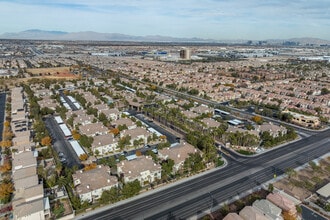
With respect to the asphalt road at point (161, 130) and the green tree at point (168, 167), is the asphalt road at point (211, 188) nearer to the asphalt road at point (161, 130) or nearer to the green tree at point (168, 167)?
the green tree at point (168, 167)

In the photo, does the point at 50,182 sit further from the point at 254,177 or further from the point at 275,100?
the point at 275,100

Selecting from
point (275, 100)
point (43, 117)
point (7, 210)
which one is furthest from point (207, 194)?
point (275, 100)

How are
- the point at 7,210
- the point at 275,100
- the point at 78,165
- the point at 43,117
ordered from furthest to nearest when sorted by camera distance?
the point at 275,100 → the point at 43,117 → the point at 78,165 → the point at 7,210

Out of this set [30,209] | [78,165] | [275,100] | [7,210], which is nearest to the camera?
[30,209]

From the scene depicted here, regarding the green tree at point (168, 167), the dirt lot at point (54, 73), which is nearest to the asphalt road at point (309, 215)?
the green tree at point (168, 167)

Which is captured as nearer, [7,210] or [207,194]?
[7,210]

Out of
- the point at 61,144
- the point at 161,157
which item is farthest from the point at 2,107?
the point at 161,157
